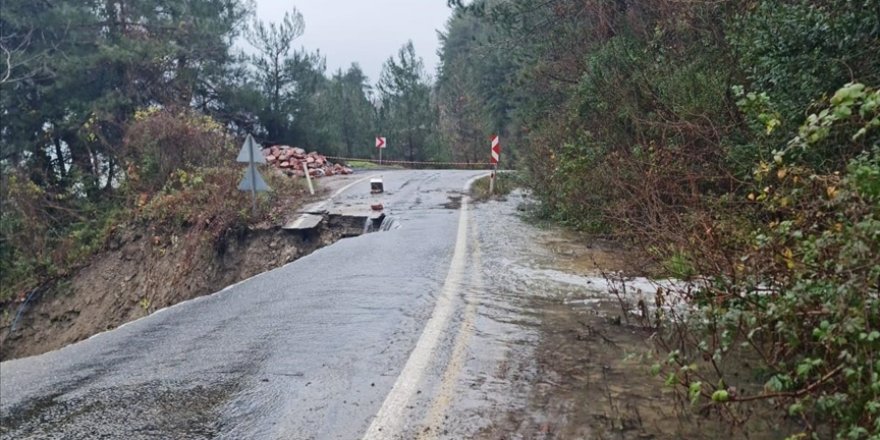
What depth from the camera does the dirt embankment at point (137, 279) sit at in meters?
14.3

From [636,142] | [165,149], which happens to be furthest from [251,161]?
[636,142]

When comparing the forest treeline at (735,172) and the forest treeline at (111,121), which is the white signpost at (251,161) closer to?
the forest treeline at (111,121)

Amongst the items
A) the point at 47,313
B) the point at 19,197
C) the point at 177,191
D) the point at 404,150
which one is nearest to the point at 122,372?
the point at 177,191

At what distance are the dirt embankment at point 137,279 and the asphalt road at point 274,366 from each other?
505 cm

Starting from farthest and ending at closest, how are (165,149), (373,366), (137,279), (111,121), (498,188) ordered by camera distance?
(111,121), (165,149), (498,188), (137,279), (373,366)

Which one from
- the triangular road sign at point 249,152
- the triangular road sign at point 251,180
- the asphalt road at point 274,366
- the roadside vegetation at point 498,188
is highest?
the triangular road sign at point 249,152

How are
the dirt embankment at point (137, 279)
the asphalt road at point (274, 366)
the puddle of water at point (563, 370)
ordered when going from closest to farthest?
the puddle of water at point (563, 370) → the asphalt road at point (274, 366) → the dirt embankment at point (137, 279)

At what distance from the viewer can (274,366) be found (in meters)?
5.16

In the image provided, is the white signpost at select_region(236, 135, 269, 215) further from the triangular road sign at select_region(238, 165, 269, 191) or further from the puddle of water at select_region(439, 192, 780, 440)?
the puddle of water at select_region(439, 192, 780, 440)

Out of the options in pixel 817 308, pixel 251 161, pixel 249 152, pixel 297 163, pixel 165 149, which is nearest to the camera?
pixel 817 308

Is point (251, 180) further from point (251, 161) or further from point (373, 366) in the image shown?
point (373, 366)

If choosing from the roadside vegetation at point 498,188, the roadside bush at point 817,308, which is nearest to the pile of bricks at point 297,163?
the roadside vegetation at point 498,188

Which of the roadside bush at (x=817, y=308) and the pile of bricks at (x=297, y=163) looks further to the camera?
the pile of bricks at (x=297, y=163)

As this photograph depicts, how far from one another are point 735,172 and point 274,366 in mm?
6273
